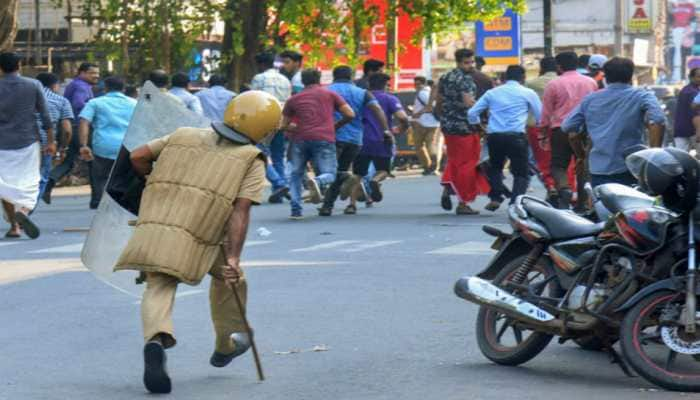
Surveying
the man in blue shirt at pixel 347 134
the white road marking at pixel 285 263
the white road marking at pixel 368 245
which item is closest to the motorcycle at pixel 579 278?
the white road marking at pixel 285 263

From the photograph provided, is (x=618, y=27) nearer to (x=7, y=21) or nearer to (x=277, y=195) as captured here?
(x=7, y=21)

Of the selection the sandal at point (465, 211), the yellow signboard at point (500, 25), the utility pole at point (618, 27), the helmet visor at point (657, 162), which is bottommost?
the sandal at point (465, 211)

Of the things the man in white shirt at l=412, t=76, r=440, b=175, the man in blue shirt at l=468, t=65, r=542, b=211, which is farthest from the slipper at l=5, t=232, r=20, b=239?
the man in white shirt at l=412, t=76, r=440, b=175

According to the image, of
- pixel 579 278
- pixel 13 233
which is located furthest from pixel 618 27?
pixel 579 278

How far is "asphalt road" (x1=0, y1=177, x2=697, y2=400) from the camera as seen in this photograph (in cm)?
799

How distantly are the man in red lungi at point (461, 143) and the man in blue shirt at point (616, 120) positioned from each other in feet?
19.3

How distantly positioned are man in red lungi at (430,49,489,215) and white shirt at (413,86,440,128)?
403 inches

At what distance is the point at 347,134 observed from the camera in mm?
18859

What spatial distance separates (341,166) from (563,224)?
10.7 metres

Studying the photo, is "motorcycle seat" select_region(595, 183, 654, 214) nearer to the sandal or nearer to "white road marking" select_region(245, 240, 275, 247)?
"white road marking" select_region(245, 240, 275, 247)

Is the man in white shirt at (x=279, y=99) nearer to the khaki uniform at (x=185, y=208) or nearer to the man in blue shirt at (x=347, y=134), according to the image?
the man in blue shirt at (x=347, y=134)

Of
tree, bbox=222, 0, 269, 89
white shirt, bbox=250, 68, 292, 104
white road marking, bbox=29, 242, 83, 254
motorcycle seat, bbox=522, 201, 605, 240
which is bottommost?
white road marking, bbox=29, 242, 83, 254

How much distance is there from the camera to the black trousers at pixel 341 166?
1881cm

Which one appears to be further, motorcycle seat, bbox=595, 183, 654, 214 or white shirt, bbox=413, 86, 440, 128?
white shirt, bbox=413, 86, 440, 128
